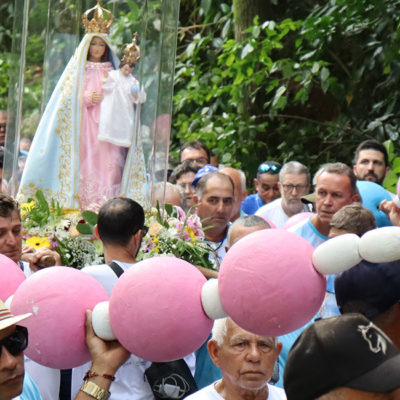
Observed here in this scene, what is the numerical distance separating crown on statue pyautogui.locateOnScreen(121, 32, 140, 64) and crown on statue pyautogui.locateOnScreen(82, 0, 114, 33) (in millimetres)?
187

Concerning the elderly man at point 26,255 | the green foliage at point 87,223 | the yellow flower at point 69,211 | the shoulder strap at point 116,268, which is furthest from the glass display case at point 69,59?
the shoulder strap at point 116,268

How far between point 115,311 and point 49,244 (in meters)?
2.72

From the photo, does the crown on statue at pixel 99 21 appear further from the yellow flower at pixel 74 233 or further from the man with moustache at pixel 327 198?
the man with moustache at pixel 327 198

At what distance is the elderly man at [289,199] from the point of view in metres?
8.23

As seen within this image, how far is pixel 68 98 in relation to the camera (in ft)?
21.0

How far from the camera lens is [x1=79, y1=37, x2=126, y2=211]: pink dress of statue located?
21.1 feet

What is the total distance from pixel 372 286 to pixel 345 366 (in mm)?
776

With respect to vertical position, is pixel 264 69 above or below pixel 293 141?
above

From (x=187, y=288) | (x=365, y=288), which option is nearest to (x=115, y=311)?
(x=187, y=288)

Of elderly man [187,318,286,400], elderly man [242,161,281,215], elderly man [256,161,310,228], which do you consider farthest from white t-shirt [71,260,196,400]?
elderly man [242,161,281,215]

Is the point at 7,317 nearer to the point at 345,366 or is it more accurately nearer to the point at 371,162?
the point at 345,366

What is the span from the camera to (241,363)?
3.96 meters

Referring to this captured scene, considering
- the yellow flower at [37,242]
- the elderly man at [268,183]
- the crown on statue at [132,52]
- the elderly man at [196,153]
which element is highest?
the crown on statue at [132,52]

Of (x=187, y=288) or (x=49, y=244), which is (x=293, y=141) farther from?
(x=187, y=288)
